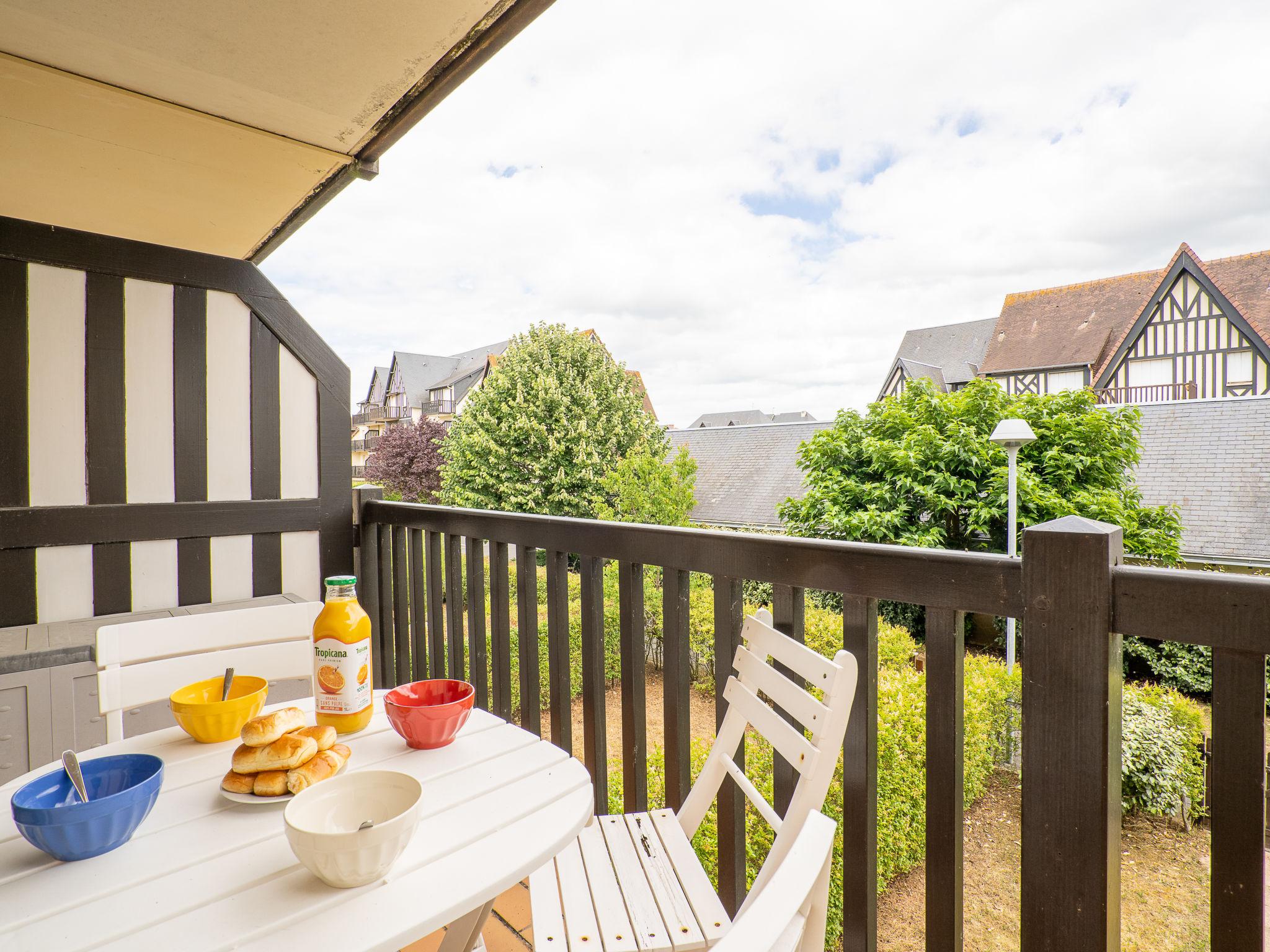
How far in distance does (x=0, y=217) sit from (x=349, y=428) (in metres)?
1.25

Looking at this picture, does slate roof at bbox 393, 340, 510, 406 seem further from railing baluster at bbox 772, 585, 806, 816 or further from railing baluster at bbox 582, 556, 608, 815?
railing baluster at bbox 772, 585, 806, 816

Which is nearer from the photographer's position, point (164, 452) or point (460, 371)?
point (164, 452)

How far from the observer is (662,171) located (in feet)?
81.0

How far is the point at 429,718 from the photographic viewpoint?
0.96 m

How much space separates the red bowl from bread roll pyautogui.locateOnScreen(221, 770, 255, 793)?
0.20 m

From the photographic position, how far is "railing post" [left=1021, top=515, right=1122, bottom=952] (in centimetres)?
88

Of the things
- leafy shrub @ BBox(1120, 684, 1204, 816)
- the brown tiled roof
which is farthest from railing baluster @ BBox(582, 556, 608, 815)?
the brown tiled roof

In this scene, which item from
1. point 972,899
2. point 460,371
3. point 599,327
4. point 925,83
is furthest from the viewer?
point 599,327

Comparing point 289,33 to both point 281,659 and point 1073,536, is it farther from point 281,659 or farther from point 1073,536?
point 1073,536

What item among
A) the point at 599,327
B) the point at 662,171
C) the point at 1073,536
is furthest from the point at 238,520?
the point at 599,327

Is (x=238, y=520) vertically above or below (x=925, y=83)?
below

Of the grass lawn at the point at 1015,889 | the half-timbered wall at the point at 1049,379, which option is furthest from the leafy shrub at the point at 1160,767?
the half-timbered wall at the point at 1049,379

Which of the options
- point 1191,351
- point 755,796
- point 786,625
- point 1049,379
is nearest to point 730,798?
point 755,796

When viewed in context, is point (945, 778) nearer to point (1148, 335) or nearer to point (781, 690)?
point (781, 690)
